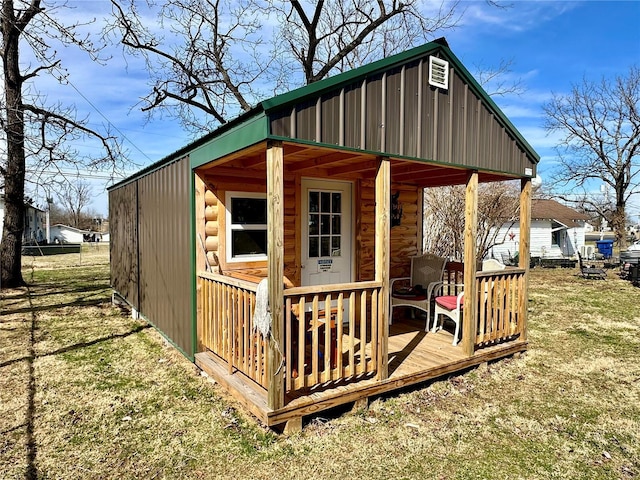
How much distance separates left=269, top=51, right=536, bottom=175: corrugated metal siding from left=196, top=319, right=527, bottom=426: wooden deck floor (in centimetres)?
208

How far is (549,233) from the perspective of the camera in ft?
70.6

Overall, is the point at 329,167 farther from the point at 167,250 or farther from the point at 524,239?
the point at 524,239

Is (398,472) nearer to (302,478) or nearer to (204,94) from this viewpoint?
(302,478)

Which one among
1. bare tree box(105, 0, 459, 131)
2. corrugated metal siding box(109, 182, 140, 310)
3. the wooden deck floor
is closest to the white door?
the wooden deck floor

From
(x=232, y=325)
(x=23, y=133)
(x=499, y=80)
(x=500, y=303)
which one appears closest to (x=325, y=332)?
(x=232, y=325)

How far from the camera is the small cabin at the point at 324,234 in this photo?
3047mm

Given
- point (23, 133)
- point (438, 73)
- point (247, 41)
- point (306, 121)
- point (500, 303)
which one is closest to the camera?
point (306, 121)

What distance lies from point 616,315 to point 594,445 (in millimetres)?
5901

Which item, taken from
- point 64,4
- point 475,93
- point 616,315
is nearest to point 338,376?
point 475,93

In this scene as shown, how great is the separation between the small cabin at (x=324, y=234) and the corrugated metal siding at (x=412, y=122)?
0.6 inches

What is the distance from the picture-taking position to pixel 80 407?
348cm

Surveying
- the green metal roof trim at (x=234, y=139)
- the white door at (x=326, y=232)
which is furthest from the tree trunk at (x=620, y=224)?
the green metal roof trim at (x=234, y=139)

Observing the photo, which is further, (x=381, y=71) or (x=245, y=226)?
(x=245, y=226)

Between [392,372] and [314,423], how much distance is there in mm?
962
